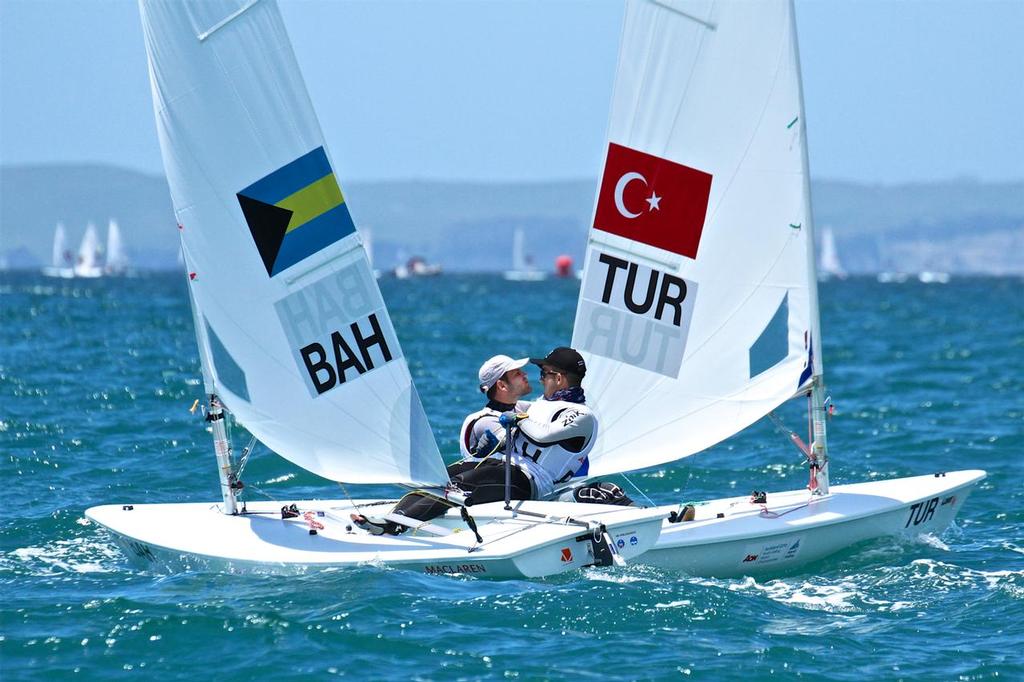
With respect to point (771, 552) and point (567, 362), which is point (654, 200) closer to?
point (567, 362)

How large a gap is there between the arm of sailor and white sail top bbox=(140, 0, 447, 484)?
0.60 metres

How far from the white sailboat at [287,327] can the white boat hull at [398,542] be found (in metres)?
0.01

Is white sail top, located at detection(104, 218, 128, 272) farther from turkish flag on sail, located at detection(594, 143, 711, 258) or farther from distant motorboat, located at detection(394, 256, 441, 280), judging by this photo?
turkish flag on sail, located at detection(594, 143, 711, 258)

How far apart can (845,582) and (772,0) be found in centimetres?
366

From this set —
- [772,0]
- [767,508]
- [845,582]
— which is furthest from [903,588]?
[772,0]

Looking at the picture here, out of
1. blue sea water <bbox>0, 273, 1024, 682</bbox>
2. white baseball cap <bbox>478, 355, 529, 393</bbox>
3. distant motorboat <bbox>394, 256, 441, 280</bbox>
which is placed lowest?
blue sea water <bbox>0, 273, 1024, 682</bbox>

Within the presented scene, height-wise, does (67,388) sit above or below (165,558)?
above

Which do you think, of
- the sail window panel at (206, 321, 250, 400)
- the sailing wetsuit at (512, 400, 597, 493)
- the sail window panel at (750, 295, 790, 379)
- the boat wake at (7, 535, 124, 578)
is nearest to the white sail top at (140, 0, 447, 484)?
the sail window panel at (206, 321, 250, 400)

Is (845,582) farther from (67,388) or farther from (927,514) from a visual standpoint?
(67,388)

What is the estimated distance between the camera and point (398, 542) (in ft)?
27.1

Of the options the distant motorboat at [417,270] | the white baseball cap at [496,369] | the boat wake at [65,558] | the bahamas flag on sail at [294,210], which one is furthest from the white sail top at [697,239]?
the distant motorboat at [417,270]

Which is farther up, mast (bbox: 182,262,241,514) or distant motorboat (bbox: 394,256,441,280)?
distant motorboat (bbox: 394,256,441,280)

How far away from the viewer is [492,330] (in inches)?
1308

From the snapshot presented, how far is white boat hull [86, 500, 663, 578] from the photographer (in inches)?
313
